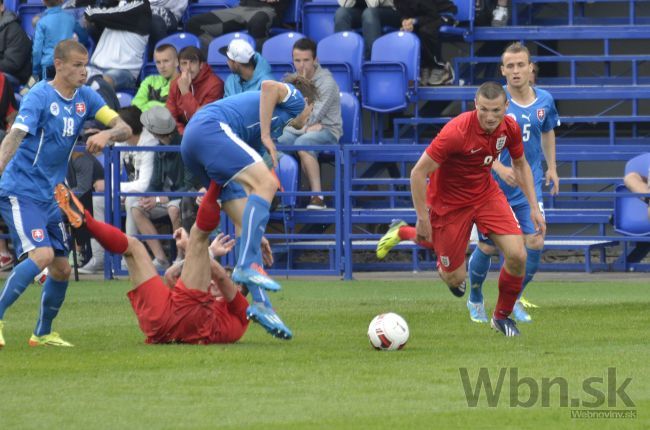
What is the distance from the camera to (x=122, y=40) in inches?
765

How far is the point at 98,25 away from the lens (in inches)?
776

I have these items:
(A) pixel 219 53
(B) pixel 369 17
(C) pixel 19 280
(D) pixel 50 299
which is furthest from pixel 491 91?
(A) pixel 219 53

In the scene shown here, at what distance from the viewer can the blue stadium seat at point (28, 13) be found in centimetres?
2109

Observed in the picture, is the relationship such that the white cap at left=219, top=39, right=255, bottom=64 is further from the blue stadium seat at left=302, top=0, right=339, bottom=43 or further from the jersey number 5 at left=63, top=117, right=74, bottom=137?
the jersey number 5 at left=63, top=117, right=74, bottom=137

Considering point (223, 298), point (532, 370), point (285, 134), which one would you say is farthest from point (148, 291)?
point (285, 134)

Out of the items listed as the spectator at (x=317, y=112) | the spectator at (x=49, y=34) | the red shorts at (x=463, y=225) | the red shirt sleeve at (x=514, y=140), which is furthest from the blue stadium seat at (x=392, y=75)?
the red shirt sleeve at (x=514, y=140)

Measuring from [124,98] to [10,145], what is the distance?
9514 millimetres

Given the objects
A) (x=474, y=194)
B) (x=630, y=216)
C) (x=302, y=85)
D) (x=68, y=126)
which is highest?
(x=302, y=85)

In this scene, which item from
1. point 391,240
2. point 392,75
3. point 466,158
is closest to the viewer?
point 466,158

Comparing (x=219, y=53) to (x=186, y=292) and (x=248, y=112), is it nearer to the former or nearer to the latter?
(x=248, y=112)

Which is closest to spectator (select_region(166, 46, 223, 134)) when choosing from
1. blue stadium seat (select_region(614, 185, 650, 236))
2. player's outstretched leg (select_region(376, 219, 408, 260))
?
blue stadium seat (select_region(614, 185, 650, 236))

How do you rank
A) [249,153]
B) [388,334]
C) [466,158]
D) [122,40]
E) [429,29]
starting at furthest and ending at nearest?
[122,40]
[429,29]
[466,158]
[249,153]
[388,334]

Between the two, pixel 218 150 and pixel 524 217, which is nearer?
pixel 218 150

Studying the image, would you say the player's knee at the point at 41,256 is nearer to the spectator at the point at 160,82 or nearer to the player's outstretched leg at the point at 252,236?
the player's outstretched leg at the point at 252,236
